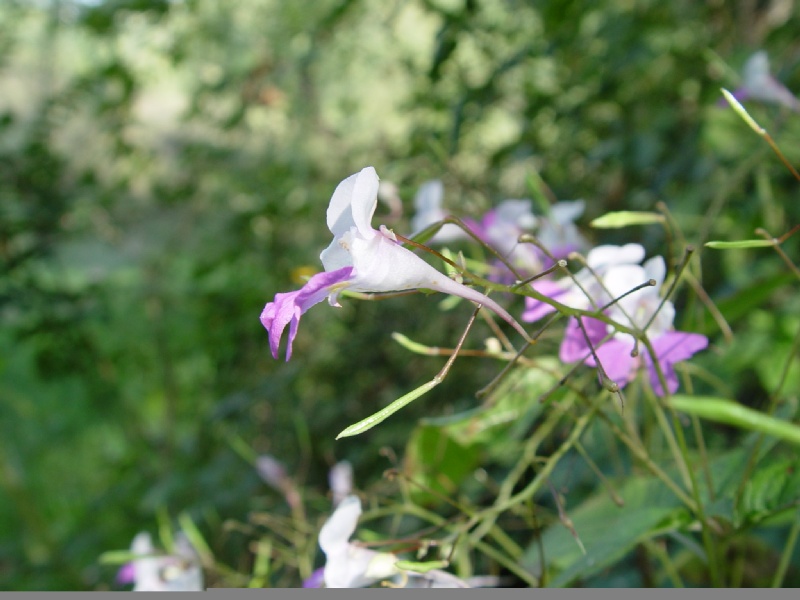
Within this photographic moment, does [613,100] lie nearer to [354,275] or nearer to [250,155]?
[354,275]

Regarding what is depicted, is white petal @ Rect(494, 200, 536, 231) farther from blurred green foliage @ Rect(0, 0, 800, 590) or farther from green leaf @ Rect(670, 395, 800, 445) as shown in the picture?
green leaf @ Rect(670, 395, 800, 445)

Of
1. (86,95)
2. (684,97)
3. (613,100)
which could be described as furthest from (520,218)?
(86,95)

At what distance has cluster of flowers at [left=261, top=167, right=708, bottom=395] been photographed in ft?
0.97

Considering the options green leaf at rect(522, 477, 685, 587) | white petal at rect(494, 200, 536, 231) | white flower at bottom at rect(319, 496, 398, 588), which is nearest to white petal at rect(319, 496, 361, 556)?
white flower at bottom at rect(319, 496, 398, 588)

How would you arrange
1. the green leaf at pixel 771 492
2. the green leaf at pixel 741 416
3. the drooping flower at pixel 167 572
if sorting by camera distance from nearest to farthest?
the green leaf at pixel 741 416
the green leaf at pixel 771 492
the drooping flower at pixel 167 572

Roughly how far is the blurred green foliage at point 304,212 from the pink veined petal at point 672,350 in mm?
66

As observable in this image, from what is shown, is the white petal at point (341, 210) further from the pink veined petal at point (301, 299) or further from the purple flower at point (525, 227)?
the purple flower at point (525, 227)

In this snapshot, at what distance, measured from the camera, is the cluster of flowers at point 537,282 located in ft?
0.97

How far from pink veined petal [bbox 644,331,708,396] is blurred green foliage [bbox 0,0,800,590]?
0.07 m

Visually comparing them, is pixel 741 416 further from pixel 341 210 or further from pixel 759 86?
pixel 759 86

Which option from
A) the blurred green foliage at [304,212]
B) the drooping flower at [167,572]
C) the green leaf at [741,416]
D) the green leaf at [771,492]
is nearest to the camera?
the green leaf at [741,416]

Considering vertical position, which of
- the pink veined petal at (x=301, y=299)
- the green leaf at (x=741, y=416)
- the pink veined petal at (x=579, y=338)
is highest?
the pink veined petal at (x=301, y=299)

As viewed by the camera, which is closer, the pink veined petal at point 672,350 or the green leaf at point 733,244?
the green leaf at point 733,244

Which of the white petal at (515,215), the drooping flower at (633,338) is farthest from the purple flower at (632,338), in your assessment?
the white petal at (515,215)
